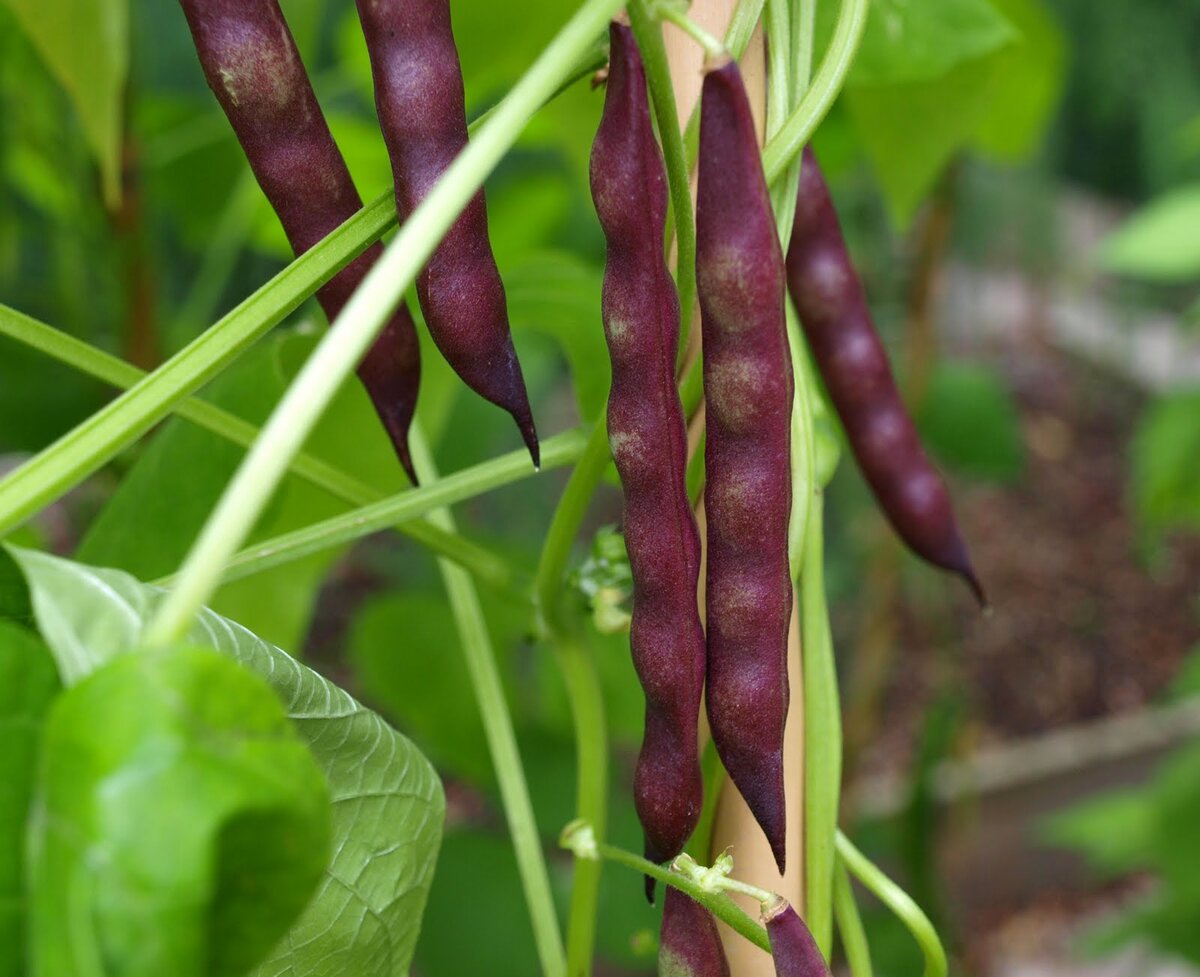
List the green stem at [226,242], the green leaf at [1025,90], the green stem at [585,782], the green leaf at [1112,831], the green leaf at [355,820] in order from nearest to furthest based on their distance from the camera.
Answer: the green leaf at [355,820] < the green stem at [585,782] < the green leaf at [1025,90] < the green stem at [226,242] < the green leaf at [1112,831]

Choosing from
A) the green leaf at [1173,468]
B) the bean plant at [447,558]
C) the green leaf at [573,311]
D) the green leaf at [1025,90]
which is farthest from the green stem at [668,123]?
the green leaf at [1173,468]

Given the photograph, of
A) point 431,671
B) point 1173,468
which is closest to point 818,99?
point 431,671

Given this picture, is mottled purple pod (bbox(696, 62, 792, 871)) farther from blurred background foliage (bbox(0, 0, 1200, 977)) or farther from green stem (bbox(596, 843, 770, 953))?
blurred background foliage (bbox(0, 0, 1200, 977))

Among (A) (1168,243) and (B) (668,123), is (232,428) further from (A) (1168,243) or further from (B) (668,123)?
(A) (1168,243)

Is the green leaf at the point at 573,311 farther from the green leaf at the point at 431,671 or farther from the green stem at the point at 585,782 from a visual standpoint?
the green leaf at the point at 431,671

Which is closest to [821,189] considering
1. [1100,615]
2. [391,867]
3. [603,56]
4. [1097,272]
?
[603,56]

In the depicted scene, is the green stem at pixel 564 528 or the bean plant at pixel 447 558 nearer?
the bean plant at pixel 447 558

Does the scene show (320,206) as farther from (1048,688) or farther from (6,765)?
(1048,688)
